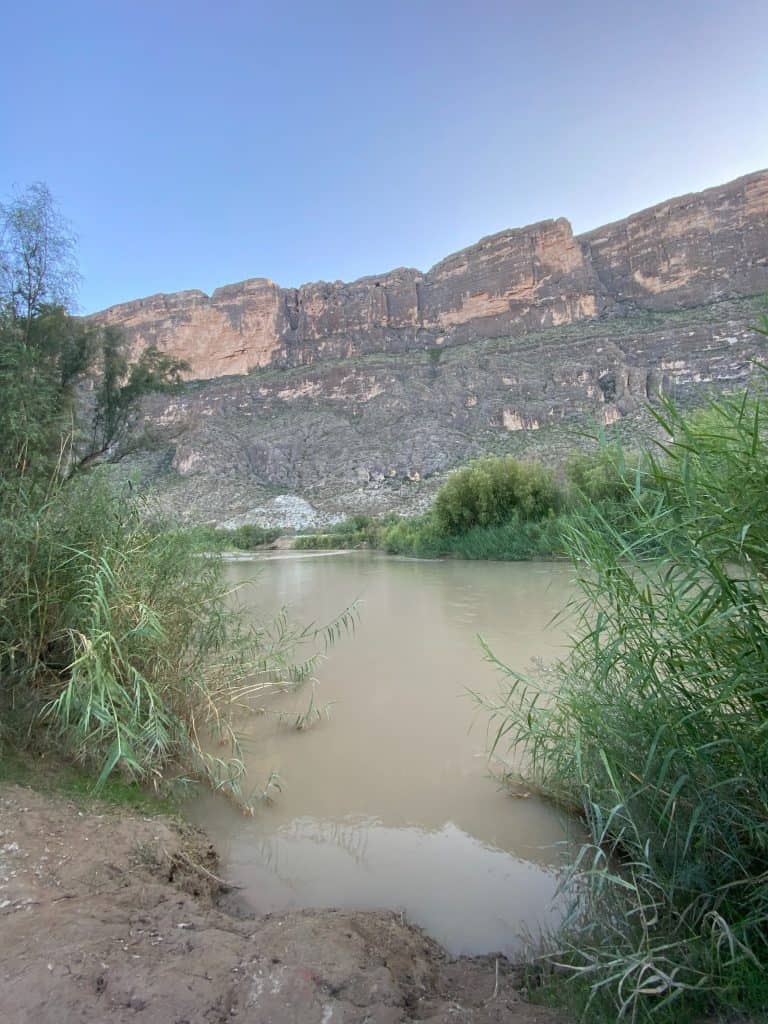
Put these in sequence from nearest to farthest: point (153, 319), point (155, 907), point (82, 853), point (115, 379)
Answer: point (155, 907), point (82, 853), point (115, 379), point (153, 319)

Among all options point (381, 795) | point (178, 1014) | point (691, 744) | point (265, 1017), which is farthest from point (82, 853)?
point (691, 744)

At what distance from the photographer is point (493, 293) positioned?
73375 mm

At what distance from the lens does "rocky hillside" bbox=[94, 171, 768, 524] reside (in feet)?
167

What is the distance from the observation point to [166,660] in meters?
4.00

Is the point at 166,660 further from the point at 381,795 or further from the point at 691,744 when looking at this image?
the point at 691,744

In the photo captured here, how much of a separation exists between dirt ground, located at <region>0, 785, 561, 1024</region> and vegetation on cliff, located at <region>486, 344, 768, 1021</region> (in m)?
0.36

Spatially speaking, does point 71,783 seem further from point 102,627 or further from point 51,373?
point 51,373

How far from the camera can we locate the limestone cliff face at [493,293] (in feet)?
191

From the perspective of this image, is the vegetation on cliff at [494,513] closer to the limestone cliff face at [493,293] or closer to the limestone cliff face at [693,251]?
the limestone cliff face at [493,293]

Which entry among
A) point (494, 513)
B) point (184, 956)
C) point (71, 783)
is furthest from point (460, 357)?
point (184, 956)

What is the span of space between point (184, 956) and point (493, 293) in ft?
262

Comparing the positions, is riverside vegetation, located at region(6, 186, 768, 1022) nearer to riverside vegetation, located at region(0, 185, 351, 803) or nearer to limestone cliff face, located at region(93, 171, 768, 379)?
riverside vegetation, located at region(0, 185, 351, 803)

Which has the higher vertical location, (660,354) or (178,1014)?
(660,354)

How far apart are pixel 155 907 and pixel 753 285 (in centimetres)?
6818
